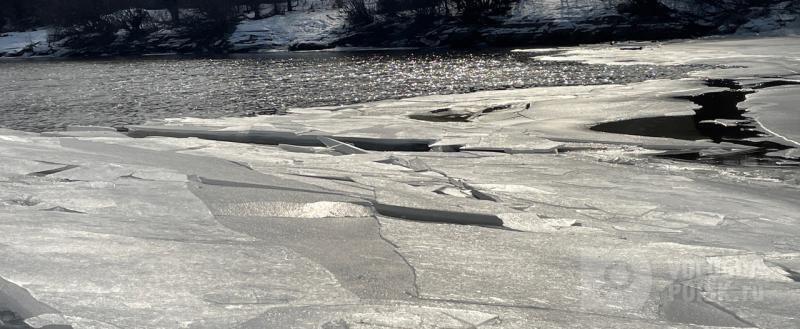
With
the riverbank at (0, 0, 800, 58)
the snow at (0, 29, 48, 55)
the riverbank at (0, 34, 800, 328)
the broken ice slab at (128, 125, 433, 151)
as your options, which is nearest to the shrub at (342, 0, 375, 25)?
the riverbank at (0, 0, 800, 58)

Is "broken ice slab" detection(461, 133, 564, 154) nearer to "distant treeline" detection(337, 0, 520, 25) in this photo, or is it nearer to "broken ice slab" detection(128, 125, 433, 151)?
"broken ice slab" detection(128, 125, 433, 151)

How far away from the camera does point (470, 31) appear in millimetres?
46531

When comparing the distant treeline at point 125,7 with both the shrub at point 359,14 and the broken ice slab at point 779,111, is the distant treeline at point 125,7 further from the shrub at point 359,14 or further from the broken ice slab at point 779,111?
the broken ice slab at point 779,111

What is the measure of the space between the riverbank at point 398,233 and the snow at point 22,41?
48875 mm

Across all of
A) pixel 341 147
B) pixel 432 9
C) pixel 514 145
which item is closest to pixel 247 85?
pixel 341 147

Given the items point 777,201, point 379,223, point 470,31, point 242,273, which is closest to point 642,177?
point 777,201

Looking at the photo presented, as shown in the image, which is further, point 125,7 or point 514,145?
point 125,7

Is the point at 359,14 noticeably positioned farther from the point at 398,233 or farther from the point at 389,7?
the point at 398,233

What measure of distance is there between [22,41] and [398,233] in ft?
189

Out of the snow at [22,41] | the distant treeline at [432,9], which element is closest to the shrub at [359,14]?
the distant treeline at [432,9]

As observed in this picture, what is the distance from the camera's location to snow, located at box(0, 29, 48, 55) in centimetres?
5369

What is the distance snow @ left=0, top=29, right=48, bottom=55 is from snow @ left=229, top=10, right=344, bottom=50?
1368cm

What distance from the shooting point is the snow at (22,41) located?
53.7 metres

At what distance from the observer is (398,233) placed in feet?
16.4
